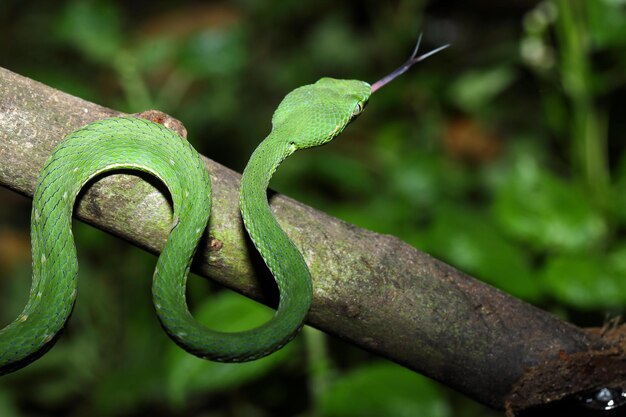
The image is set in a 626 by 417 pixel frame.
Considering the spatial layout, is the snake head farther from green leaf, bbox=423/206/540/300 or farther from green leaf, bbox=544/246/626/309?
green leaf, bbox=544/246/626/309

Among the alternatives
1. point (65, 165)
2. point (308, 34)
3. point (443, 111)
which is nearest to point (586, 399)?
point (65, 165)

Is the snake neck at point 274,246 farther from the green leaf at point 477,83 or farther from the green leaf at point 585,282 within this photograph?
the green leaf at point 477,83

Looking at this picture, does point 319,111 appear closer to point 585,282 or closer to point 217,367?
point 217,367

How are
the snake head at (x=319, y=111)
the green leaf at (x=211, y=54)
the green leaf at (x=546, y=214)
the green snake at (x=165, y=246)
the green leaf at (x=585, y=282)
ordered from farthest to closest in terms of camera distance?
the green leaf at (x=211, y=54) → the green leaf at (x=546, y=214) → the green leaf at (x=585, y=282) → the snake head at (x=319, y=111) → the green snake at (x=165, y=246)

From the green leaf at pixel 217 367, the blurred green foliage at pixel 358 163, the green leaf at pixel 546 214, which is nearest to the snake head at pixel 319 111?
the blurred green foliage at pixel 358 163

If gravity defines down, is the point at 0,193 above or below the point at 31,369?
above

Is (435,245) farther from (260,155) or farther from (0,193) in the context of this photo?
(0,193)

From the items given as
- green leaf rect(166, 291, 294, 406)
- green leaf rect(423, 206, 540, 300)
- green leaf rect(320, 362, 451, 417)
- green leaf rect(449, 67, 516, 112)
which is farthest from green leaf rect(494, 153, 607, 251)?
green leaf rect(449, 67, 516, 112)

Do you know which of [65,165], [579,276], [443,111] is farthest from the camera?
[443,111]
